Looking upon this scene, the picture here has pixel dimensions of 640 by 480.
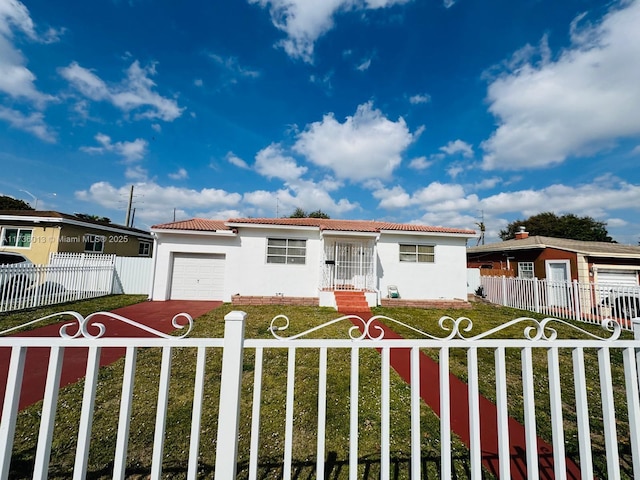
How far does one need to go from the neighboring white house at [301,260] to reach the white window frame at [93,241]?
284 inches

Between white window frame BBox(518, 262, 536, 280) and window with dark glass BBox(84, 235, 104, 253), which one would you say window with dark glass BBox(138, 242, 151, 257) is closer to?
window with dark glass BBox(84, 235, 104, 253)

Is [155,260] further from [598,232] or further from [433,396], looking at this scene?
[598,232]

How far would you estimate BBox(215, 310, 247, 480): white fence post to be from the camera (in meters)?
1.40

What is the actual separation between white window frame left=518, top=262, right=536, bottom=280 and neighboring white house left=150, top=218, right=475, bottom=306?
4.84 m

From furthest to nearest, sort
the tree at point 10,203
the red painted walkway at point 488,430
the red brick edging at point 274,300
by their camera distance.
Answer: the tree at point 10,203 < the red brick edging at point 274,300 < the red painted walkway at point 488,430

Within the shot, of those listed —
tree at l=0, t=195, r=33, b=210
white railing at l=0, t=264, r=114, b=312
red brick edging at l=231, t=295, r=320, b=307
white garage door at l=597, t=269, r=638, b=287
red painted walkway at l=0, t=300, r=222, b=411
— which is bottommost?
Result: red painted walkway at l=0, t=300, r=222, b=411

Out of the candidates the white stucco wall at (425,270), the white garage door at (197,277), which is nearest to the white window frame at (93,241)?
the white garage door at (197,277)

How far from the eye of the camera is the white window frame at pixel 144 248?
732 inches

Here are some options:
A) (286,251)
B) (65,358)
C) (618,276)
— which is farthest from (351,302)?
(618,276)

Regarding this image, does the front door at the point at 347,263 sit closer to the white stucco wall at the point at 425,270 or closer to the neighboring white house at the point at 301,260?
the neighboring white house at the point at 301,260

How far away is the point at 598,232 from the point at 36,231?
50268mm

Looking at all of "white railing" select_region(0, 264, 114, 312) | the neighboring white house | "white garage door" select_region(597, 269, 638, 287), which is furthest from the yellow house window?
"white garage door" select_region(597, 269, 638, 287)

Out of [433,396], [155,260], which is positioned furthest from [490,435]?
[155,260]

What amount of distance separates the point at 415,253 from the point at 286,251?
19.4ft
